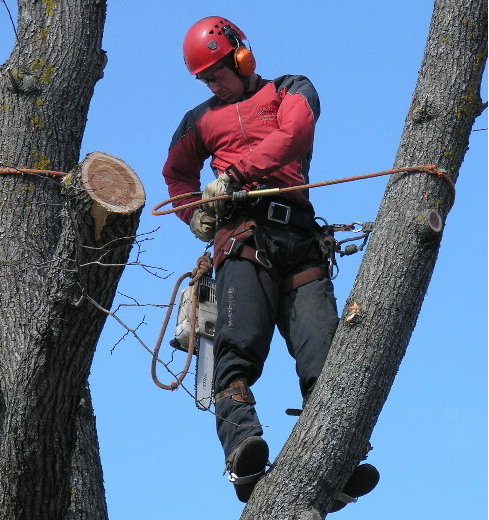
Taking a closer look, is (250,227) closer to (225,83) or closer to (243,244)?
(243,244)

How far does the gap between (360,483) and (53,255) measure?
4.63ft

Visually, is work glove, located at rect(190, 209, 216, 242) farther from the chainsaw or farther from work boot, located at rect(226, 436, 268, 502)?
work boot, located at rect(226, 436, 268, 502)

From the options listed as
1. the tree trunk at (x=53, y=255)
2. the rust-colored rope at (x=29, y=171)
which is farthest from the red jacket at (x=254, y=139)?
the rust-colored rope at (x=29, y=171)

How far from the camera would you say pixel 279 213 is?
186 inches

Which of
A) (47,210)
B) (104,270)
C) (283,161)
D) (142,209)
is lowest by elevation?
(104,270)

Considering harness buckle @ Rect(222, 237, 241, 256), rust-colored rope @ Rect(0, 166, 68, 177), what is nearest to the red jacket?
harness buckle @ Rect(222, 237, 241, 256)

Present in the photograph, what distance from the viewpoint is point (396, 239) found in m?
3.73

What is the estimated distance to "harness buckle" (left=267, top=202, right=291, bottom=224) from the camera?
470 cm

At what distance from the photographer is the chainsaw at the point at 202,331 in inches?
183

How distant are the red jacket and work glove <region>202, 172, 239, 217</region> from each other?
6 centimetres

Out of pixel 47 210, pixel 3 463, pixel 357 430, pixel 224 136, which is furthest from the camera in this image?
pixel 224 136

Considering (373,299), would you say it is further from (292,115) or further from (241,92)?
(241,92)

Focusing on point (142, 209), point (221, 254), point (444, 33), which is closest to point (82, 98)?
point (221, 254)

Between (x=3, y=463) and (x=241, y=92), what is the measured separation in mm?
2101
